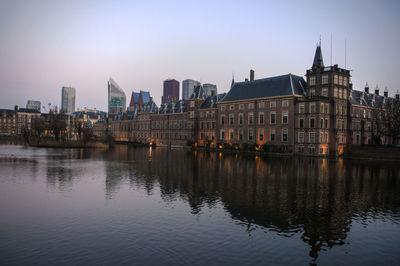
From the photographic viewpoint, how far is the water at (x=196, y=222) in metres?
12.5

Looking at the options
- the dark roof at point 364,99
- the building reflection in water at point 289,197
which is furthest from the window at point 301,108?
the building reflection in water at point 289,197

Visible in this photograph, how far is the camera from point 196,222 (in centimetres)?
1681

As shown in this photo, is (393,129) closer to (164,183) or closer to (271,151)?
(271,151)

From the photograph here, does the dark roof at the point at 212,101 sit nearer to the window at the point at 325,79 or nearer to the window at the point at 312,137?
the window at the point at 325,79

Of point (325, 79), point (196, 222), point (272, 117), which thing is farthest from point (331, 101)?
point (196, 222)

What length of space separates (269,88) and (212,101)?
2590 cm

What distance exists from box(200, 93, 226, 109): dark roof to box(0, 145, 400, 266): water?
224 ft

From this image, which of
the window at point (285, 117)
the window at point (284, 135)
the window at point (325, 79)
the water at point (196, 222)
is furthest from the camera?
the window at point (284, 135)

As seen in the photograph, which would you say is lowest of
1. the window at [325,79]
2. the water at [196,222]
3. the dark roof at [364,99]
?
the water at [196,222]

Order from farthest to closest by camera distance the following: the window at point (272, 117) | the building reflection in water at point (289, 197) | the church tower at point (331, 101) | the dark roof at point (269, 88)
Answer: the window at point (272, 117) < the dark roof at point (269, 88) < the church tower at point (331, 101) < the building reflection in water at point (289, 197)

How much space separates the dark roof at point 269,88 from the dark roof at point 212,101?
8.36 meters

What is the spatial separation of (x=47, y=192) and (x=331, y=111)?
61144 millimetres

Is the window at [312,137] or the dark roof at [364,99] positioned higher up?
the dark roof at [364,99]

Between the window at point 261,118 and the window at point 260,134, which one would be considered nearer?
the window at point 260,134
